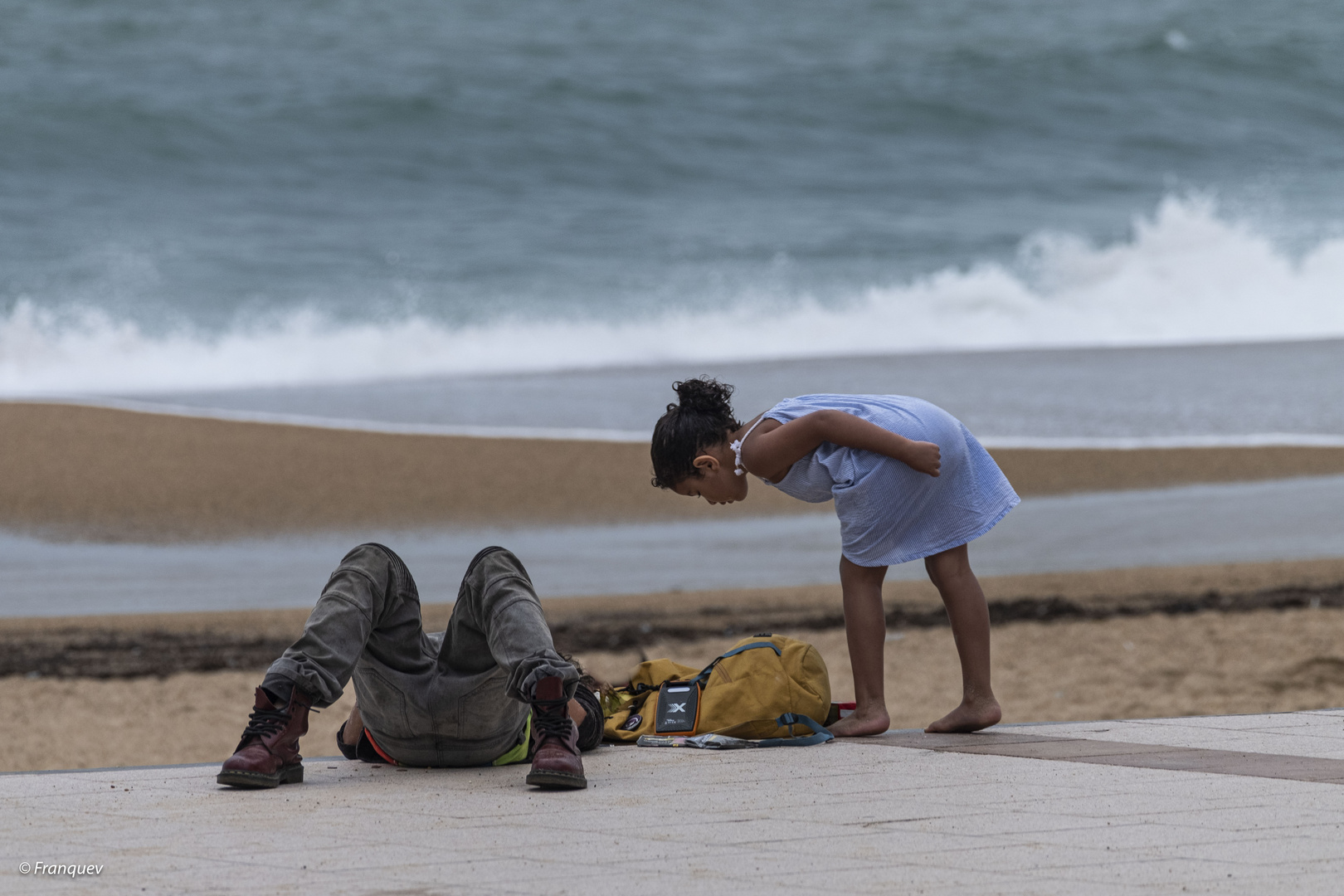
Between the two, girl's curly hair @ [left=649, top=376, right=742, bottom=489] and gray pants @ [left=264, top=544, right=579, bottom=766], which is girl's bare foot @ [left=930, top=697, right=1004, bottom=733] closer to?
girl's curly hair @ [left=649, top=376, right=742, bottom=489]

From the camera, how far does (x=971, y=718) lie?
13.5 feet

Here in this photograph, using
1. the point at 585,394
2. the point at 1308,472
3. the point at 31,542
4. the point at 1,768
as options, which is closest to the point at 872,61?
the point at 585,394

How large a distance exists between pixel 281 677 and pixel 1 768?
9.29 ft

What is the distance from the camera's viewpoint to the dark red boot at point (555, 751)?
3.35 m

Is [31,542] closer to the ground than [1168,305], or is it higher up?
closer to the ground

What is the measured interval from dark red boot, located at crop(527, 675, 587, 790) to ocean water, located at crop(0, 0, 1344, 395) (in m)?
10.6

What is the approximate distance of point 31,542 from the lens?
9.48 m

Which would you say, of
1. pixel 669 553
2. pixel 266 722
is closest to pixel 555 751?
pixel 266 722

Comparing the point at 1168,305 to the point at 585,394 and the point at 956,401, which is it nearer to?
the point at 956,401

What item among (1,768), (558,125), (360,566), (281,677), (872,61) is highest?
(872,61)

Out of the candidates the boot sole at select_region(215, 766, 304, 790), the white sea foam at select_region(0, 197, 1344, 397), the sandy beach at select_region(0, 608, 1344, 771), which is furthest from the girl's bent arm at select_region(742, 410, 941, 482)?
the white sea foam at select_region(0, 197, 1344, 397)

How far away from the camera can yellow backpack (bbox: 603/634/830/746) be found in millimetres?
4055

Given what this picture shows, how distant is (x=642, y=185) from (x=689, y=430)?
82.2 ft

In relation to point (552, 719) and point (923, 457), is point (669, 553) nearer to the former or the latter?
point (923, 457)
